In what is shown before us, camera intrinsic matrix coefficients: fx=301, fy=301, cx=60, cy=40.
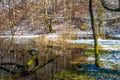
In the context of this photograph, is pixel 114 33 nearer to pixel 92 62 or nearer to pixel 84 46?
pixel 84 46

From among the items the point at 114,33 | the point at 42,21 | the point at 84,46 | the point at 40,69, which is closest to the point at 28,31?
the point at 42,21

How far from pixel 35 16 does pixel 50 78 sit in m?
31.0

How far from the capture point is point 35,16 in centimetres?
4762

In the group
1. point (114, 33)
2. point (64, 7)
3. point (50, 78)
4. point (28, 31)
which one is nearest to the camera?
point (50, 78)

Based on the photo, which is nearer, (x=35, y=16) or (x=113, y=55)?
(x=113, y=55)

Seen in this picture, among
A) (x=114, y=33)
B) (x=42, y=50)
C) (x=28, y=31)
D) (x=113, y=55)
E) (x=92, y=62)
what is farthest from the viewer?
(x=28, y=31)

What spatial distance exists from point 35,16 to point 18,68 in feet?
96.7

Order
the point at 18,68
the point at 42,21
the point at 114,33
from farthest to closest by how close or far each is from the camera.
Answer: the point at 42,21
the point at 114,33
the point at 18,68

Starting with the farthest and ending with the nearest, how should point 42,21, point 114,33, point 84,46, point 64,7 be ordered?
point 64,7
point 42,21
point 114,33
point 84,46

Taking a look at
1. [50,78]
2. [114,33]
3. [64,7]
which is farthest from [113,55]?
[64,7]

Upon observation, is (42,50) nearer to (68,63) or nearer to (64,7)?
(68,63)

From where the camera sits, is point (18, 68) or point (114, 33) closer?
point (18, 68)

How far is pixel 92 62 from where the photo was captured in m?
21.1

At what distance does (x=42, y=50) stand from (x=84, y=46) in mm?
4510
